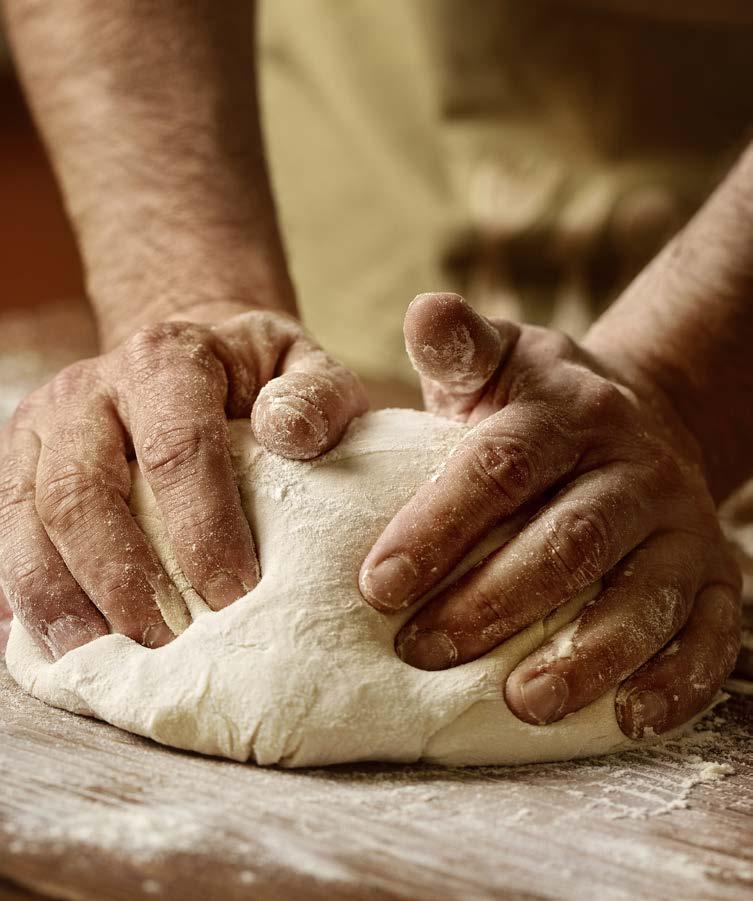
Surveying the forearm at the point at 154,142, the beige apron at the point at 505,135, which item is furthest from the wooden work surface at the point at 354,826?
the beige apron at the point at 505,135

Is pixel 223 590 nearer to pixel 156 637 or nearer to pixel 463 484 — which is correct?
pixel 156 637

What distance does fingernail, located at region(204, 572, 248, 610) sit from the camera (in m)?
1.12

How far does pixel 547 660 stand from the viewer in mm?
1099

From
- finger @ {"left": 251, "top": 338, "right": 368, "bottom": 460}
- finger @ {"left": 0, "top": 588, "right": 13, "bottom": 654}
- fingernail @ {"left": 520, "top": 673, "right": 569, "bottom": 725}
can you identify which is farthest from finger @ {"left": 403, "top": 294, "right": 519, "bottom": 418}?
finger @ {"left": 0, "top": 588, "right": 13, "bottom": 654}

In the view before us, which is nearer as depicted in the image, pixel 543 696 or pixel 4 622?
pixel 543 696

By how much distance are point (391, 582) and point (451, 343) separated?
10.9 inches

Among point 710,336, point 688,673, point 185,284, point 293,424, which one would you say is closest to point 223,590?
point 293,424

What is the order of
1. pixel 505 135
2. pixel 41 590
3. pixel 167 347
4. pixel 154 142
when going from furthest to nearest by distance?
pixel 505 135, pixel 154 142, pixel 167 347, pixel 41 590

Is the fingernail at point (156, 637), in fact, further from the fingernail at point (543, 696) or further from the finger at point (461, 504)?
the fingernail at point (543, 696)

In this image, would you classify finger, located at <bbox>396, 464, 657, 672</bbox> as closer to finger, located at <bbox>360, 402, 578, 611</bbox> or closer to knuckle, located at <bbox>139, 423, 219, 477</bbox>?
finger, located at <bbox>360, 402, 578, 611</bbox>

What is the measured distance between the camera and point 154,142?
178cm

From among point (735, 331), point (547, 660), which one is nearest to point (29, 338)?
point (735, 331)

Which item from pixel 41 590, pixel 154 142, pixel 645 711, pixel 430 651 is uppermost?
pixel 154 142

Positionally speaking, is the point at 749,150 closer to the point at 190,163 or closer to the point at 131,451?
the point at 190,163
